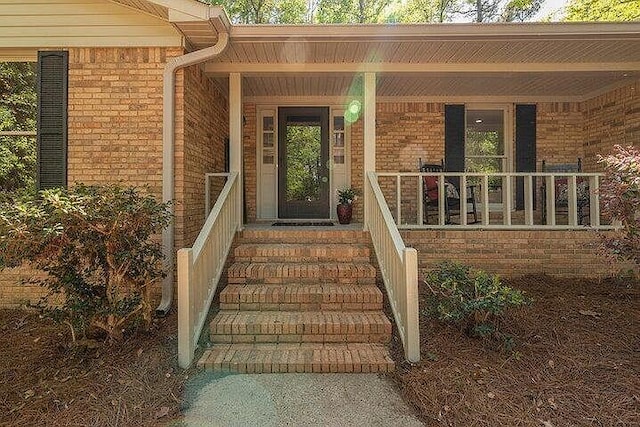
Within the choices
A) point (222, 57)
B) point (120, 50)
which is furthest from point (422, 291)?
point (120, 50)

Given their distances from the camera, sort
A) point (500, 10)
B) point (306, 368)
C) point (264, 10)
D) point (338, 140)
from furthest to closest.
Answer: point (264, 10)
point (500, 10)
point (338, 140)
point (306, 368)

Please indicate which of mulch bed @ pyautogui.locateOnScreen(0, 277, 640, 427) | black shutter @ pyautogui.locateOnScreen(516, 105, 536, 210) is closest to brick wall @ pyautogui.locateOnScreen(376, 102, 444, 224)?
black shutter @ pyautogui.locateOnScreen(516, 105, 536, 210)

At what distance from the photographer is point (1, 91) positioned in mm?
4664

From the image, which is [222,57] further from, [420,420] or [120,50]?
[420,420]

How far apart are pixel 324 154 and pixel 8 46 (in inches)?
174

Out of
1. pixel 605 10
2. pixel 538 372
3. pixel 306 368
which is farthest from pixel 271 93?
pixel 605 10

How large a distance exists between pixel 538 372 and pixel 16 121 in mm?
5941

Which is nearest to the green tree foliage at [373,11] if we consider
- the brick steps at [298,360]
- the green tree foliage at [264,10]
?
the green tree foliage at [264,10]

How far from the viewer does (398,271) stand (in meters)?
3.38

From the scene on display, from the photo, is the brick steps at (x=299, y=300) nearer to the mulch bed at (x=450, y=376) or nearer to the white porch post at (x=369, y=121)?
the mulch bed at (x=450, y=376)

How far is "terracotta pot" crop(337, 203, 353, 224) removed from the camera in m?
6.16

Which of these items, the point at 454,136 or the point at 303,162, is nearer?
the point at 454,136

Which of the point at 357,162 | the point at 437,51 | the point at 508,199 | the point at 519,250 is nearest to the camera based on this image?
the point at 437,51

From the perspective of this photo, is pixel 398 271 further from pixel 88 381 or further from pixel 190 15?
pixel 190 15
